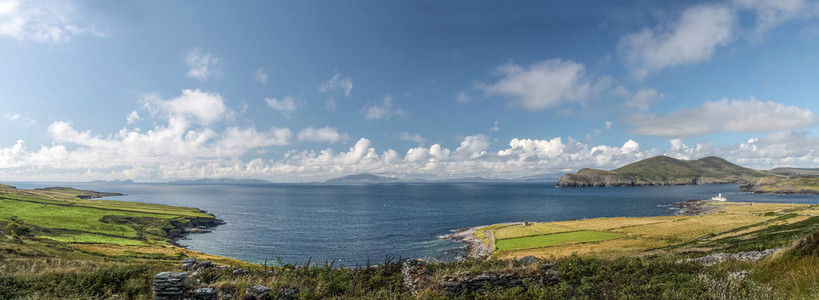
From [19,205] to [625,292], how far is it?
16610 cm

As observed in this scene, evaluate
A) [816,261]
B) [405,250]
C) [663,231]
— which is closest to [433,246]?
[405,250]

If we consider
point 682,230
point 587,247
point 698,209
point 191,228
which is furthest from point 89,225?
point 698,209

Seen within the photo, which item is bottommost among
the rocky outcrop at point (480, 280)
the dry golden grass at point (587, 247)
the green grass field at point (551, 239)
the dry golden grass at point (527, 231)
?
the dry golden grass at point (527, 231)

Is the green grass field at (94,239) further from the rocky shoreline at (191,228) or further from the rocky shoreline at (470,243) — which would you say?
the rocky shoreline at (470,243)

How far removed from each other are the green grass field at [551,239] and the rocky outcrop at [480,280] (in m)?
46.7

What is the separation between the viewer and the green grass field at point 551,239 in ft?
205

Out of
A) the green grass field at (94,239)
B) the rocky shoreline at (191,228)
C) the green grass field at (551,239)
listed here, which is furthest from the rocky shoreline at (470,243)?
the rocky shoreline at (191,228)

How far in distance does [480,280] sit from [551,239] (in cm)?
5863

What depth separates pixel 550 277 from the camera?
16609 mm

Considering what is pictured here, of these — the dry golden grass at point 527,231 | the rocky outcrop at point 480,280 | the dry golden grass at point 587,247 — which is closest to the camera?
the rocky outcrop at point 480,280

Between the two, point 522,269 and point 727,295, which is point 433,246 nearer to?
point 522,269

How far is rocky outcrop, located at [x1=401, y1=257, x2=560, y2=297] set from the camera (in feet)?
51.0

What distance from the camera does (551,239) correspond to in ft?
221

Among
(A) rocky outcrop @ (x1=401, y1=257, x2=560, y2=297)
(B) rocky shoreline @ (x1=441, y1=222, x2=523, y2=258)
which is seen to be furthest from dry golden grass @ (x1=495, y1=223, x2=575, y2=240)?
(A) rocky outcrop @ (x1=401, y1=257, x2=560, y2=297)
